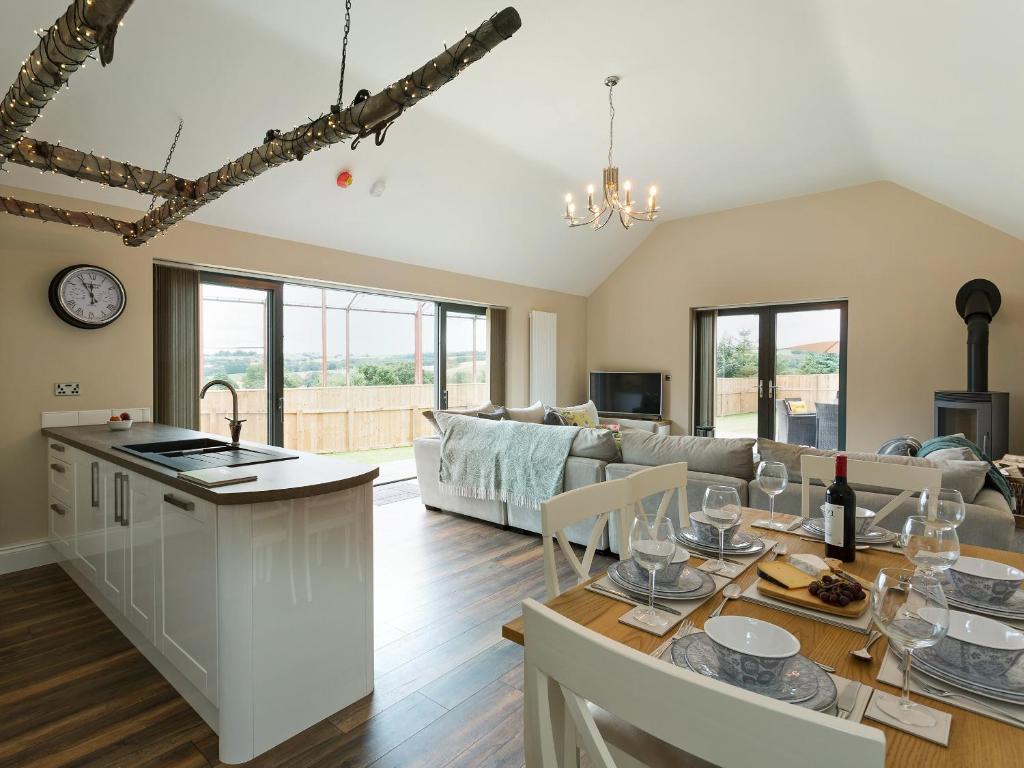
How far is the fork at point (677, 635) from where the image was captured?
3.21ft

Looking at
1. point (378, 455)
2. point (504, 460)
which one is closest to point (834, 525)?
point (504, 460)

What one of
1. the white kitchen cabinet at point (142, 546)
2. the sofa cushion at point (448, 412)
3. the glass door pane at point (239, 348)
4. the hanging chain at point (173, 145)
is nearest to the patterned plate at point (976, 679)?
the white kitchen cabinet at point (142, 546)

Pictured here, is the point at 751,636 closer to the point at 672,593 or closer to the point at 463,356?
the point at 672,593

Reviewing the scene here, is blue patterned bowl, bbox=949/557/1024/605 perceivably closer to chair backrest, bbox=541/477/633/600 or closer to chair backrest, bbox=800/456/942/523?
chair backrest, bbox=800/456/942/523

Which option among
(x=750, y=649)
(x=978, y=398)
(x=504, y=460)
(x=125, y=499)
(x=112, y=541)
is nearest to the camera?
(x=750, y=649)

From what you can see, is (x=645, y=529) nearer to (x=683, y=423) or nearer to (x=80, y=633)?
(x=80, y=633)

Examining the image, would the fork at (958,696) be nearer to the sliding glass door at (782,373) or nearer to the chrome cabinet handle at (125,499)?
the chrome cabinet handle at (125,499)

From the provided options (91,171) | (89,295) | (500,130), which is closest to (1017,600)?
(91,171)

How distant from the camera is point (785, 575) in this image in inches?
48.7

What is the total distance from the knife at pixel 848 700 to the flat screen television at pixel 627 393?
6.35 m

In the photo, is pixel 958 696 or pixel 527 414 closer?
pixel 958 696

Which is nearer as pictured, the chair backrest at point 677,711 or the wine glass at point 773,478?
the chair backrest at point 677,711

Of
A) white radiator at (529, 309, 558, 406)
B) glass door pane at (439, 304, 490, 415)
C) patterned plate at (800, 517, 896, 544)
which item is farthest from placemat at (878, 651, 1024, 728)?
white radiator at (529, 309, 558, 406)

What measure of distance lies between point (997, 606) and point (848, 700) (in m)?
0.60
